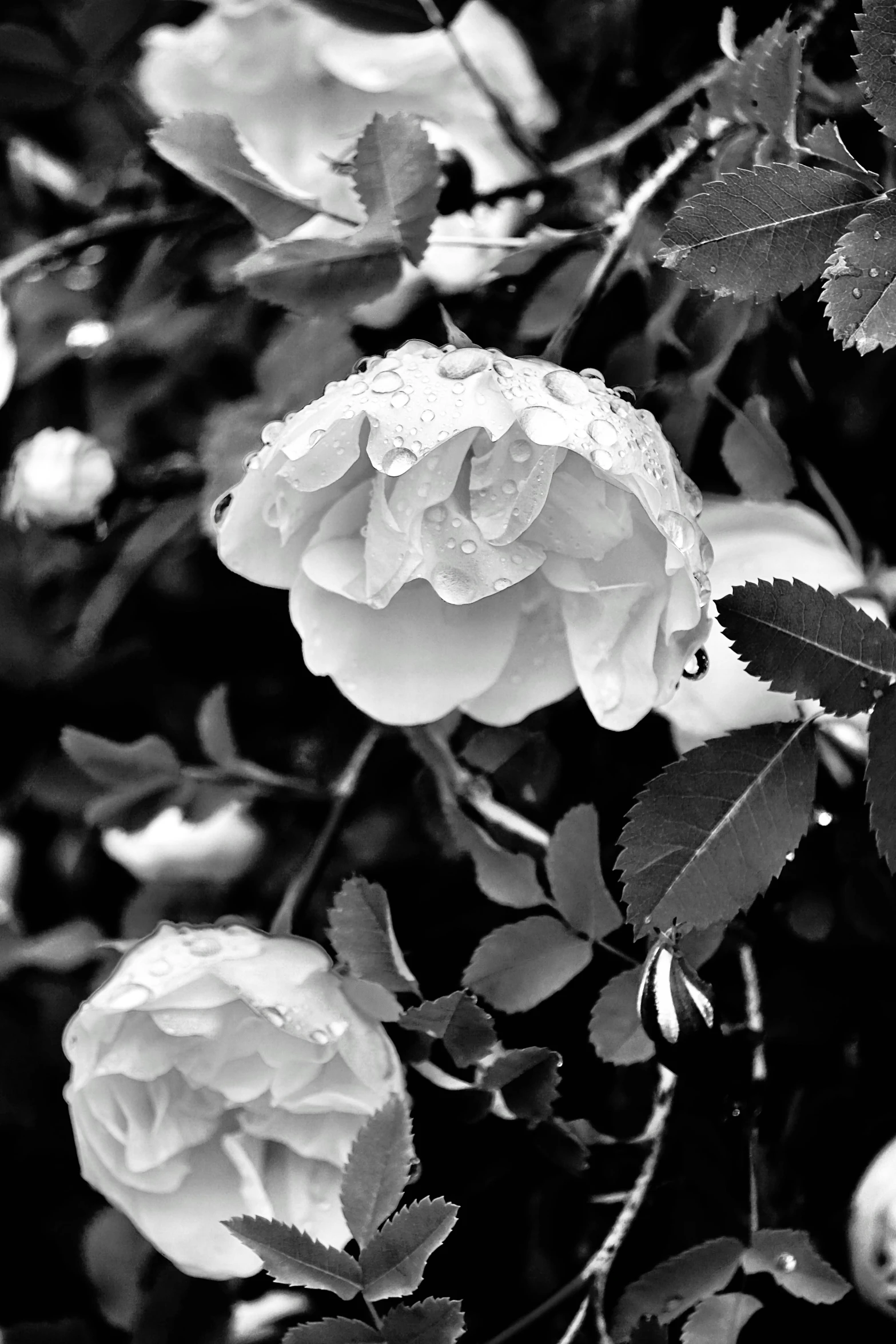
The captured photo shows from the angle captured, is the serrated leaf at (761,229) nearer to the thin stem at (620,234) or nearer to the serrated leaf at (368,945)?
the thin stem at (620,234)

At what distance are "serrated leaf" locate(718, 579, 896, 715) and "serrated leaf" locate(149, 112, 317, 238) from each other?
0.87 ft

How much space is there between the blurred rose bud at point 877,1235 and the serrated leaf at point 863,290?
0.34 metres

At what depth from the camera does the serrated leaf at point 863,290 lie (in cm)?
35

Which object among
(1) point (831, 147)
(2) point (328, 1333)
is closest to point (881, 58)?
(1) point (831, 147)

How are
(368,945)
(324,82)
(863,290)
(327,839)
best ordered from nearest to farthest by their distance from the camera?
(863,290) < (368,945) < (327,839) < (324,82)

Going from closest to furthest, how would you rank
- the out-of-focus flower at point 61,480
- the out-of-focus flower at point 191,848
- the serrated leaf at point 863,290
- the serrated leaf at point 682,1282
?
1. the serrated leaf at point 863,290
2. the serrated leaf at point 682,1282
3. the out-of-focus flower at point 61,480
4. the out-of-focus flower at point 191,848

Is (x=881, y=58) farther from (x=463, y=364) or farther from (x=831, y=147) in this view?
(x=463, y=364)

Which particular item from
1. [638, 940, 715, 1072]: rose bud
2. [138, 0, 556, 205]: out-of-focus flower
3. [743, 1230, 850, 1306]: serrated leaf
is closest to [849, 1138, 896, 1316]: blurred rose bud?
[743, 1230, 850, 1306]: serrated leaf

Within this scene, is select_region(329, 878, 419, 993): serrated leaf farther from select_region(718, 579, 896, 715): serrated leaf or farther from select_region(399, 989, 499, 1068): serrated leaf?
select_region(718, 579, 896, 715): serrated leaf

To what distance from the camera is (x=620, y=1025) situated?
17.6 inches

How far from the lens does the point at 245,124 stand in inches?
28.7

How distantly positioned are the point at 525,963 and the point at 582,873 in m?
0.04

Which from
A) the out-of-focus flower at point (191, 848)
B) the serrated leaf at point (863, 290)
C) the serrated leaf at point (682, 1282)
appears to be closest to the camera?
the serrated leaf at point (863, 290)

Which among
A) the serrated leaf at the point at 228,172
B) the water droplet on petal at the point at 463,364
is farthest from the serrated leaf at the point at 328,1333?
the serrated leaf at the point at 228,172
